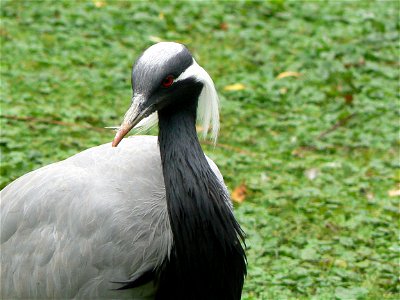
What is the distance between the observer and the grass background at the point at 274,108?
19.5 feet

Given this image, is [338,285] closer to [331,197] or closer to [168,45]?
[331,197]

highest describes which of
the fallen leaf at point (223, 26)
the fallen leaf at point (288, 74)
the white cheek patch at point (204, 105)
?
the white cheek patch at point (204, 105)

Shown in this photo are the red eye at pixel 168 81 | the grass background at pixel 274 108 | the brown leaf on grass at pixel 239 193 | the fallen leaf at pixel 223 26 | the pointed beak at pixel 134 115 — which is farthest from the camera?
the fallen leaf at pixel 223 26

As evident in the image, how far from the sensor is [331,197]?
6.58 meters

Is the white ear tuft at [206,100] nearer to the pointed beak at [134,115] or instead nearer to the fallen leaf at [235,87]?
the pointed beak at [134,115]

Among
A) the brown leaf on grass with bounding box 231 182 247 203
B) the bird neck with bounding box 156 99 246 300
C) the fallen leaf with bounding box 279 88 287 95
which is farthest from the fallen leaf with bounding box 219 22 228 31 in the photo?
the bird neck with bounding box 156 99 246 300

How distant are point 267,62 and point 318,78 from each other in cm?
61

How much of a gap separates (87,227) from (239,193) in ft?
8.03

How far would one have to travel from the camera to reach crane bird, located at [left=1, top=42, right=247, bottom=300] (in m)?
4.23

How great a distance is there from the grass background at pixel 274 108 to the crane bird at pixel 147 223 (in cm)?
121

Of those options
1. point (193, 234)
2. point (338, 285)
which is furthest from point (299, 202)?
point (193, 234)

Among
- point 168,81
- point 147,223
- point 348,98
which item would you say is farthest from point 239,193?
point 168,81

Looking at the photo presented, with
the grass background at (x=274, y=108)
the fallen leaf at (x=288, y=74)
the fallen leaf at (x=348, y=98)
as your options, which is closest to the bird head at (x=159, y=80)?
the grass background at (x=274, y=108)

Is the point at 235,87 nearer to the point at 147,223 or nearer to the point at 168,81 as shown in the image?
the point at 147,223
